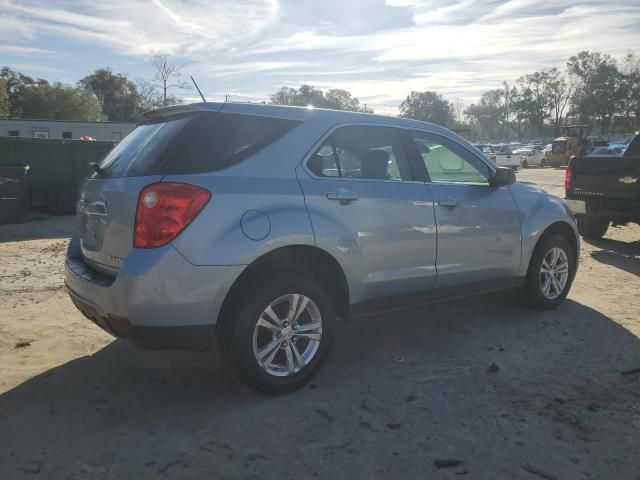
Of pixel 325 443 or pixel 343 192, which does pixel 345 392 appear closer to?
pixel 325 443

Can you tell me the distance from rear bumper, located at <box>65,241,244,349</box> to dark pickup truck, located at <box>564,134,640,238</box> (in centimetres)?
718

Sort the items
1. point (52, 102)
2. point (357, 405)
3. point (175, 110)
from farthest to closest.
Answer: point (52, 102), point (175, 110), point (357, 405)

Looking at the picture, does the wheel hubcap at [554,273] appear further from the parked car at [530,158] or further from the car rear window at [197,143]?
the parked car at [530,158]

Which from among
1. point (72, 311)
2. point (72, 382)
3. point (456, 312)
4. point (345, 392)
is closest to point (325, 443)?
point (345, 392)

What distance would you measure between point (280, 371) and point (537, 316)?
2.86 m

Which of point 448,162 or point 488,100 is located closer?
point 448,162

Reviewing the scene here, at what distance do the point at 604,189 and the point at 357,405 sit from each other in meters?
6.85

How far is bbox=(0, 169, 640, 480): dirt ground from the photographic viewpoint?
110 inches

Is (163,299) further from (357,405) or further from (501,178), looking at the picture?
(501,178)

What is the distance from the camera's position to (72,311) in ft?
17.2

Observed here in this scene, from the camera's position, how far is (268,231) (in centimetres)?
327

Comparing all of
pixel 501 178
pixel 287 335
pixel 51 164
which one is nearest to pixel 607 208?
pixel 501 178

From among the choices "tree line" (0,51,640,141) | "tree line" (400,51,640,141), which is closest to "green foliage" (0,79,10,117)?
"tree line" (0,51,640,141)

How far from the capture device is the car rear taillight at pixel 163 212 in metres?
3.03
